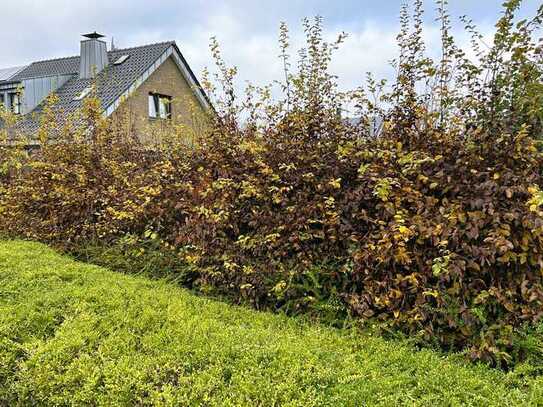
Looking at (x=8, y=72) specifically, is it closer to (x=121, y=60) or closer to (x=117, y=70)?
(x=121, y=60)

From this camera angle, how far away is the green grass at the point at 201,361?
89.4 inches

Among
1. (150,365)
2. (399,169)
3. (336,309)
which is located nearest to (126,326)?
(150,365)

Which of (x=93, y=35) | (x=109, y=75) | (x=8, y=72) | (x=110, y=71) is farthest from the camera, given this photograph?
(x=8, y=72)

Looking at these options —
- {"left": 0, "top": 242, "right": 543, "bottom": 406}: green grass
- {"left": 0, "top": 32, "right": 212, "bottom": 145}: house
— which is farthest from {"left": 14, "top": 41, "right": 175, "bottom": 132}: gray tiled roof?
{"left": 0, "top": 242, "right": 543, "bottom": 406}: green grass

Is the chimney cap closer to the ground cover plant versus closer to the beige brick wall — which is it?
the beige brick wall

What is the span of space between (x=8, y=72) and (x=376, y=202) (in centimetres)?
2374

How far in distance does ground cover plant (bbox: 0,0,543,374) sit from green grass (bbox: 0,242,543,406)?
34 centimetres

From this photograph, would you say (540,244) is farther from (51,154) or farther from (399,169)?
(51,154)

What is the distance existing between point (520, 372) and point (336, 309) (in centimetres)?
122

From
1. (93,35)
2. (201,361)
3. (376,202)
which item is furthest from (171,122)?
(93,35)

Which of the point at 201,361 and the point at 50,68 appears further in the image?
the point at 50,68

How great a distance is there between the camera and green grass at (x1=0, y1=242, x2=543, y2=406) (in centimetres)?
227

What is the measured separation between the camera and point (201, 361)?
2586 mm

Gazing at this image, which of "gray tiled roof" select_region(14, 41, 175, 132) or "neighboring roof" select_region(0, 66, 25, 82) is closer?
"gray tiled roof" select_region(14, 41, 175, 132)
